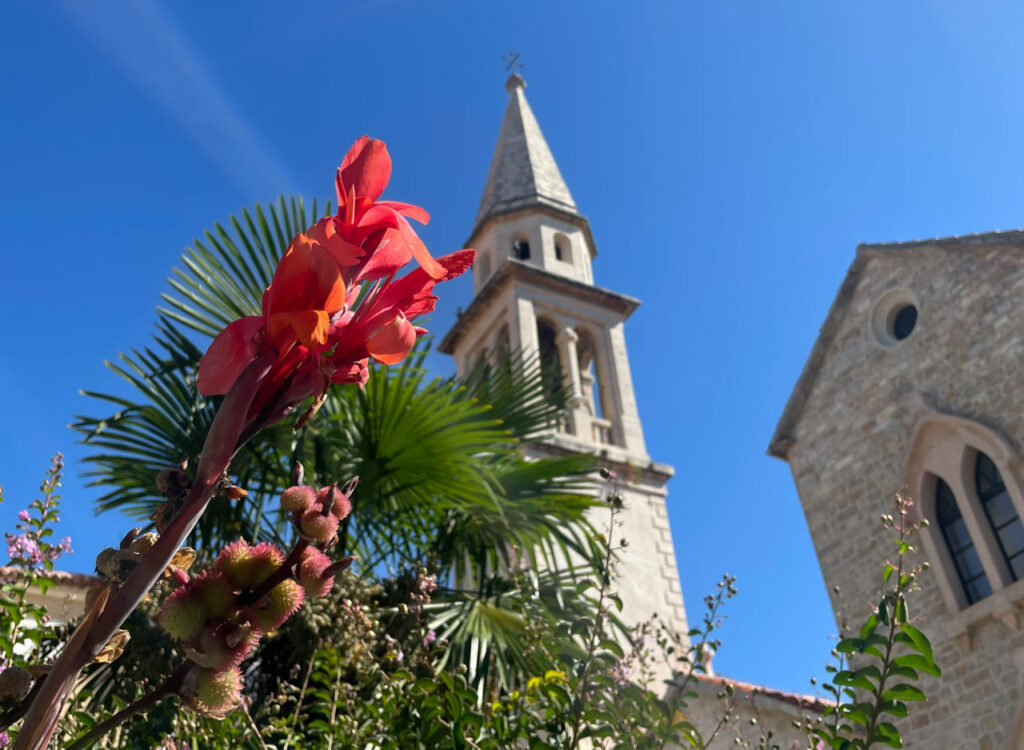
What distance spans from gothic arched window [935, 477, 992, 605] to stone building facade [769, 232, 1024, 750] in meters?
0.01

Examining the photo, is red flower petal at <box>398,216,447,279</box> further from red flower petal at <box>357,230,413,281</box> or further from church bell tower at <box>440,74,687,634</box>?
church bell tower at <box>440,74,687,634</box>

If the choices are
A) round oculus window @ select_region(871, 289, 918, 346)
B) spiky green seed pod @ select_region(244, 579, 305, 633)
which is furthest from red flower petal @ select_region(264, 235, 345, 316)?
round oculus window @ select_region(871, 289, 918, 346)

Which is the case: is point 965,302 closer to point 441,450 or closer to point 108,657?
point 441,450

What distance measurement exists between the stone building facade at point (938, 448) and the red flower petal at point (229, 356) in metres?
8.21

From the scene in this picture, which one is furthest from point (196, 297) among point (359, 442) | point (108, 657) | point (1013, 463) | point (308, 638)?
point (1013, 463)

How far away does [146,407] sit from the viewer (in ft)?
18.0

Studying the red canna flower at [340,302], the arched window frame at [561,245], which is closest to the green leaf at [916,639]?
the red canna flower at [340,302]

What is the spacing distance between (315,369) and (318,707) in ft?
9.67

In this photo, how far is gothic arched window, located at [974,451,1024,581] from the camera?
805cm

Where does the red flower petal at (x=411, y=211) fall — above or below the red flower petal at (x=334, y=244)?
above

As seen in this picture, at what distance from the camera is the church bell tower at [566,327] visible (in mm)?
13727

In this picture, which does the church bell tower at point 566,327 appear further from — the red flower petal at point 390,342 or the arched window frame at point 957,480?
the red flower petal at point 390,342

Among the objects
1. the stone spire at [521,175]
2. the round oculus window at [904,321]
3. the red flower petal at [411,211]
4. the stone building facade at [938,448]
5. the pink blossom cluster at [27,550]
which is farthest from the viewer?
the stone spire at [521,175]

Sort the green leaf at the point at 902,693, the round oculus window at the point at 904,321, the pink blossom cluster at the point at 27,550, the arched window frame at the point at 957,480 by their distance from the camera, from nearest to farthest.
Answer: the green leaf at the point at 902,693 < the pink blossom cluster at the point at 27,550 < the arched window frame at the point at 957,480 < the round oculus window at the point at 904,321
